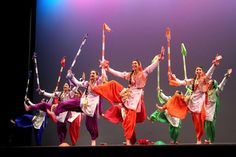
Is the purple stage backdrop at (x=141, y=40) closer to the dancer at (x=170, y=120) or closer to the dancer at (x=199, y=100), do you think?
the dancer at (x=170, y=120)

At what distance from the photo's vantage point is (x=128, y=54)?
706 centimetres

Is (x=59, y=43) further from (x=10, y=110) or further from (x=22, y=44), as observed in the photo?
(x=10, y=110)

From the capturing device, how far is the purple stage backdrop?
260 inches

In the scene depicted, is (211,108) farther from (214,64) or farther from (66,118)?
(66,118)

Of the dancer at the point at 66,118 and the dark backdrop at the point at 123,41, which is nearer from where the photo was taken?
the dancer at the point at 66,118
